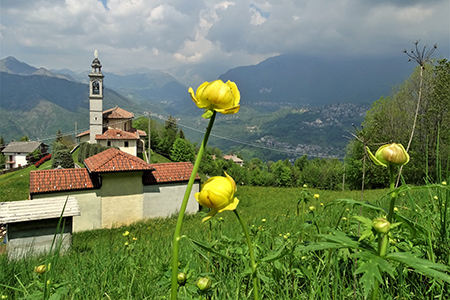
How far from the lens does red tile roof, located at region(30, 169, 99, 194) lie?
12547 millimetres

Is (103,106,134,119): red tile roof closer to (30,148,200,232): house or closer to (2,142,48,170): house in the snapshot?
(30,148,200,232): house

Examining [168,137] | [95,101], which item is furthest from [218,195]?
[168,137]

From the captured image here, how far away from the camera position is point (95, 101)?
122 feet

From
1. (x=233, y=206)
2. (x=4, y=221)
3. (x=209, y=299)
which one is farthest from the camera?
(x=4, y=221)

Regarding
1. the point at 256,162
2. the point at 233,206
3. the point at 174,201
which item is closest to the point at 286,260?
the point at 233,206

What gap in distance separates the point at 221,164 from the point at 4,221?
195ft

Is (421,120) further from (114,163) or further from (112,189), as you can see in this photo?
(112,189)

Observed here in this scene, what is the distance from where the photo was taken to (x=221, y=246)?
7.16 feet

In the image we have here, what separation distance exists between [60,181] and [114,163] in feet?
8.21

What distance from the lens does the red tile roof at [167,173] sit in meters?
15.2

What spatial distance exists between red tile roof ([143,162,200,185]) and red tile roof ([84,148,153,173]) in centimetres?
95

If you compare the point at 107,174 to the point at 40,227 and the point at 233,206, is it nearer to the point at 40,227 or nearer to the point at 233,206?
the point at 40,227

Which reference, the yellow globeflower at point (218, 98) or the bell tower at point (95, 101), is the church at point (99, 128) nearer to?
the bell tower at point (95, 101)

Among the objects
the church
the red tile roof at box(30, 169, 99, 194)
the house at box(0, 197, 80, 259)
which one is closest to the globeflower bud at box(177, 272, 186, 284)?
the house at box(0, 197, 80, 259)
